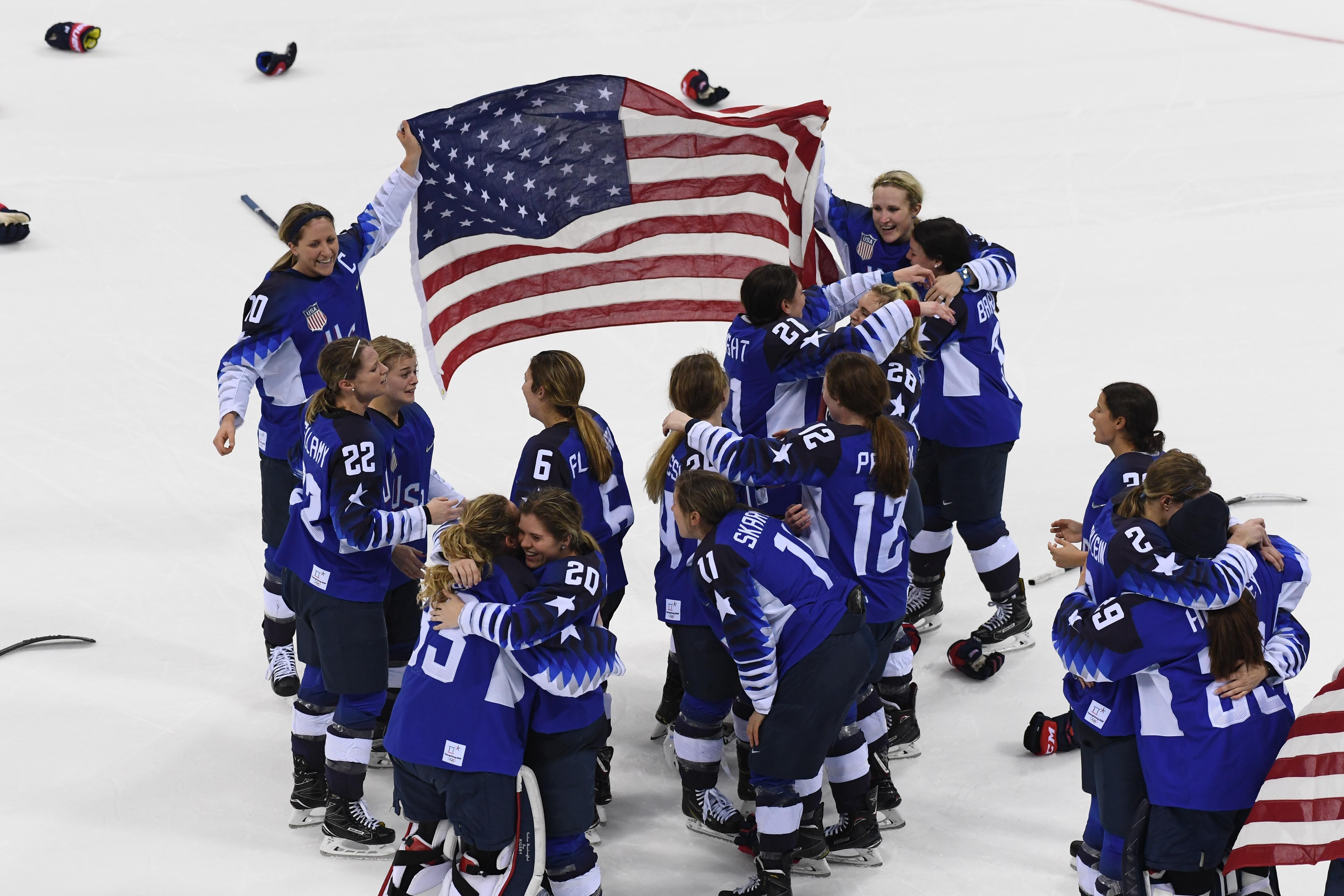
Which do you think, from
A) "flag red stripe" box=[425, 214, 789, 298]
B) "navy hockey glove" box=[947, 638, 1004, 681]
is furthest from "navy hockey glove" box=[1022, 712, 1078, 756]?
"flag red stripe" box=[425, 214, 789, 298]

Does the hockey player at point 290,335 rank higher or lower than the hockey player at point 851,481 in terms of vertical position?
higher

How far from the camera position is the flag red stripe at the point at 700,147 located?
6547 millimetres

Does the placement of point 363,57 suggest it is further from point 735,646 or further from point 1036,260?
point 735,646

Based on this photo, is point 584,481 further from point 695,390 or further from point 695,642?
point 695,642

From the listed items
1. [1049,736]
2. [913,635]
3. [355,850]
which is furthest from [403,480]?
[1049,736]

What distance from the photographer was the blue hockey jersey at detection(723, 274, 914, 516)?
5680 millimetres

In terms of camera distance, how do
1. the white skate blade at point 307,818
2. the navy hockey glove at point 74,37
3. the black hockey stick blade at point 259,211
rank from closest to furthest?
the white skate blade at point 307,818
the black hockey stick blade at point 259,211
the navy hockey glove at point 74,37

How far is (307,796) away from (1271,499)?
16.7ft

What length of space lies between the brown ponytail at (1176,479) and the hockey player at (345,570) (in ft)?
7.79

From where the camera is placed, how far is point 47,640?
6789 mm

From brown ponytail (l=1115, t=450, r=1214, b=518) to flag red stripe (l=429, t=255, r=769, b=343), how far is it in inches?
103

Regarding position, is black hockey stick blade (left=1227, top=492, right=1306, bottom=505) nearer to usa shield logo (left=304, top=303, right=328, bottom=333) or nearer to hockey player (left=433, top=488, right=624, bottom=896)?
hockey player (left=433, top=488, right=624, bottom=896)

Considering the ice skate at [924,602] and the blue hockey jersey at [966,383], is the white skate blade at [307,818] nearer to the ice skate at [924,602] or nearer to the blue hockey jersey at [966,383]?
the ice skate at [924,602]

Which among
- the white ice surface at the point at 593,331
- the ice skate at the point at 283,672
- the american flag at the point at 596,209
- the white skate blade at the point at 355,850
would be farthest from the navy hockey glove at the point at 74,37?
the white skate blade at the point at 355,850
